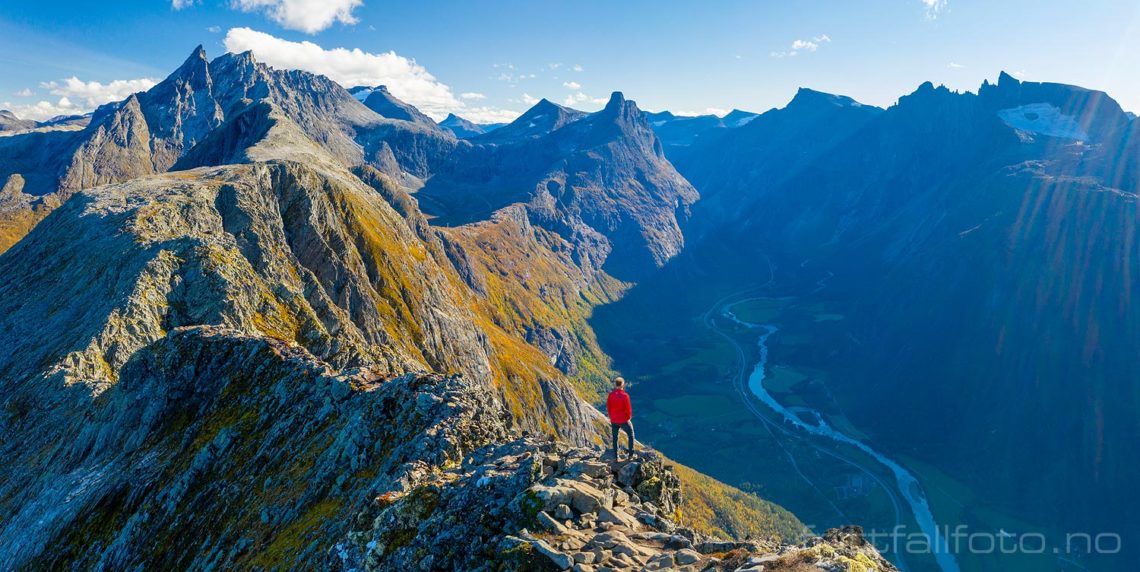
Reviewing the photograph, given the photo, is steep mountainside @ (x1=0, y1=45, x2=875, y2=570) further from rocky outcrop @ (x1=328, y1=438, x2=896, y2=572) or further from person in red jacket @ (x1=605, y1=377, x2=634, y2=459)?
person in red jacket @ (x1=605, y1=377, x2=634, y2=459)

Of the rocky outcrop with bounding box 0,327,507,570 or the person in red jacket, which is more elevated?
the person in red jacket

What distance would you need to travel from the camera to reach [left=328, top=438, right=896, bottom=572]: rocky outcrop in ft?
67.2

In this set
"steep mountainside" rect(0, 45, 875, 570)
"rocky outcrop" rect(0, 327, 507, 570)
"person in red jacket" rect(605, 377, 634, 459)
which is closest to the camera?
"steep mountainside" rect(0, 45, 875, 570)

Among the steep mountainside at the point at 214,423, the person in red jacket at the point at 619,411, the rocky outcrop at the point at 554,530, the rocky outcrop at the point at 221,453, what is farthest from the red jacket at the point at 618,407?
the rocky outcrop at the point at 221,453

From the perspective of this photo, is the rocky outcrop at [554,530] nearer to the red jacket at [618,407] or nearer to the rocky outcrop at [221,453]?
the red jacket at [618,407]

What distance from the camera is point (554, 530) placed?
22.0 m

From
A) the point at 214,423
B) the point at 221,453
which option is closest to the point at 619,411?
the point at 221,453

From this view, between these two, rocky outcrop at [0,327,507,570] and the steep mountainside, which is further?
rocky outcrop at [0,327,507,570]

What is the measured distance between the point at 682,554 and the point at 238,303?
222 feet

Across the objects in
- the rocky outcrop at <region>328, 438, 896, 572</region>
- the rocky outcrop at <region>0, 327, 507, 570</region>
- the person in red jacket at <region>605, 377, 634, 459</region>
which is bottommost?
the rocky outcrop at <region>0, 327, 507, 570</region>

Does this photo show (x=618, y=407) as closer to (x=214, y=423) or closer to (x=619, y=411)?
(x=619, y=411)

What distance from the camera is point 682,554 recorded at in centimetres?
2134

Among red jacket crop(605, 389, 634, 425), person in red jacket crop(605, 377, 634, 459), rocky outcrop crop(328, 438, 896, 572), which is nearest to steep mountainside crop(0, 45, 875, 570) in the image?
rocky outcrop crop(328, 438, 896, 572)

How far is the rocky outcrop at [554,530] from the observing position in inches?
806
